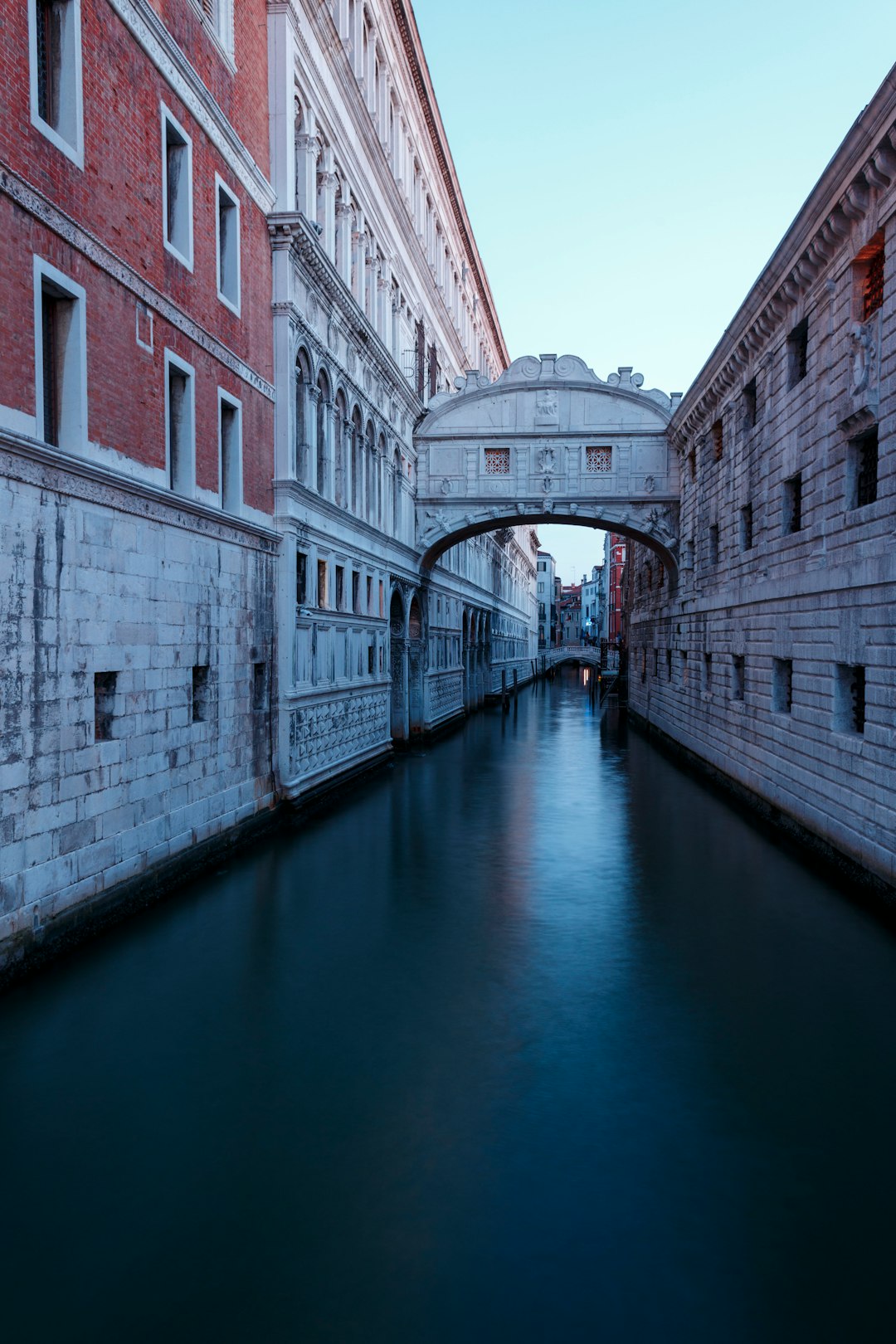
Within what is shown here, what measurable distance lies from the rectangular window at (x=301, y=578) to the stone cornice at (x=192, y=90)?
5.42 meters

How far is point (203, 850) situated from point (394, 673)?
14.5 m

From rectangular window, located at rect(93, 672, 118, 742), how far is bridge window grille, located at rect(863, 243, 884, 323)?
9992 millimetres

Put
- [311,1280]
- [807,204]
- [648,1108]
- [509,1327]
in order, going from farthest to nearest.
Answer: [807,204], [648,1108], [311,1280], [509,1327]

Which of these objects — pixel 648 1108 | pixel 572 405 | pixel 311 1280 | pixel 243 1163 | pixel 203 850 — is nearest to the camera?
pixel 311 1280

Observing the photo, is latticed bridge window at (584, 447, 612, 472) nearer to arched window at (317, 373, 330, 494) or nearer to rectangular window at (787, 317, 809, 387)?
arched window at (317, 373, 330, 494)

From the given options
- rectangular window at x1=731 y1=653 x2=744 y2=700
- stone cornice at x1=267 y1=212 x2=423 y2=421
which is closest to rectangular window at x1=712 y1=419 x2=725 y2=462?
rectangular window at x1=731 y1=653 x2=744 y2=700

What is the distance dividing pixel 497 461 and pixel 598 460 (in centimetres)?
284

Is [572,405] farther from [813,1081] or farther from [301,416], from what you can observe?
[813,1081]

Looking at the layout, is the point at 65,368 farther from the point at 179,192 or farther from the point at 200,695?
the point at 200,695

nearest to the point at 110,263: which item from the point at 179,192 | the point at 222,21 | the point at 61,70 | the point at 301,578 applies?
the point at 61,70

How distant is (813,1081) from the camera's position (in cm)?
628

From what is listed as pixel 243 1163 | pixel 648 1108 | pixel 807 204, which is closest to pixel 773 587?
pixel 807 204

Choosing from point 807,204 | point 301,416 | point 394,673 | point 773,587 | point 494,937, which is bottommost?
point 494,937

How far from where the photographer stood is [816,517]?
1351 cm
